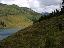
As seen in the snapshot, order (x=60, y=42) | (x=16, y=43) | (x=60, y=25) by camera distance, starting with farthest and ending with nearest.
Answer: (x=60, y=25) < (x=16, y=43) < (x=60, y=42)

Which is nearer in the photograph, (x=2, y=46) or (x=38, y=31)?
(x=2, y=46)

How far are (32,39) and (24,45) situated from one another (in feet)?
Answer: 6.41

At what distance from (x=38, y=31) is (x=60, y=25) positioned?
11.5 ft

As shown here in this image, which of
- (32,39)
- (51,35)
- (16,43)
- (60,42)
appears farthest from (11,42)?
(60,42)

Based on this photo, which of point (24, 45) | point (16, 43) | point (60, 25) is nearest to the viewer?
point (24, 45)

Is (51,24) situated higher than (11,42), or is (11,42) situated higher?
(51,24)

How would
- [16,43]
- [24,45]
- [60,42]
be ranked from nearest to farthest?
[60,42], [24,45], [16,43]

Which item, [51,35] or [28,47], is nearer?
[28,47]

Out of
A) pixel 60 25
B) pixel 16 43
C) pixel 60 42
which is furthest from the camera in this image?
pixel 60 25

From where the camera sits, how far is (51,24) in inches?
1428

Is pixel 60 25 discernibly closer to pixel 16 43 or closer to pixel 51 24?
pixel 51 24

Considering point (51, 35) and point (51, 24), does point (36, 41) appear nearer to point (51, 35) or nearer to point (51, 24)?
point (51, 35)

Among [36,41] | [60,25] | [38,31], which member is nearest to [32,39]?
[36,41]

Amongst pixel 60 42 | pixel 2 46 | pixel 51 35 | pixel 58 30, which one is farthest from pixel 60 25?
pixel 2 46
